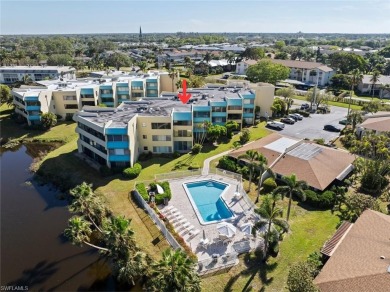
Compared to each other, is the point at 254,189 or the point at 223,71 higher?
the point at 223,71

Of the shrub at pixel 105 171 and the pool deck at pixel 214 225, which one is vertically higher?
the shrub at pixel 105 171

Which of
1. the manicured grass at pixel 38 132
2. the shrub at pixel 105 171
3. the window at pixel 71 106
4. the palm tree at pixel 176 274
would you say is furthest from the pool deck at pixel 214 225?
the window at pixel 71 106

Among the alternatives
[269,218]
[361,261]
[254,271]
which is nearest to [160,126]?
[269,218]

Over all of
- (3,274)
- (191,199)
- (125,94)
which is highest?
(125,94)

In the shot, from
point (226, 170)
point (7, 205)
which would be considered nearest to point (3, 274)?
point (7, 205)

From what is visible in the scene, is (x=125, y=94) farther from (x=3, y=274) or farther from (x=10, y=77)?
(x=10, y=77)

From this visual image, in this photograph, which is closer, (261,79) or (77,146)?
(77,146)

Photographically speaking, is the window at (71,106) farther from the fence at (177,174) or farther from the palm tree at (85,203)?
the palm tree at (85,203)
